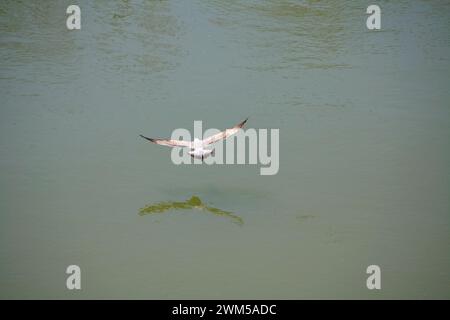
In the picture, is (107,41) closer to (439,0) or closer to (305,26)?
(305,26)

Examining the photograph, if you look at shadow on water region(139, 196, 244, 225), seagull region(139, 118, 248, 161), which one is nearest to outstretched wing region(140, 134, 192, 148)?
seagull region(139, 118, 248, 161)

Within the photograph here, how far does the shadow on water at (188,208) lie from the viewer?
2.00 meters

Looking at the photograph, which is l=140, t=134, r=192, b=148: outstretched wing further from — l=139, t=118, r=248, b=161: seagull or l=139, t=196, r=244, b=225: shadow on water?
l=139, t=196, r=244, b=225: shadow on water

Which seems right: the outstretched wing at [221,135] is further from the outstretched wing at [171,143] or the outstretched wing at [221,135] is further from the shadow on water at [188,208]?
the shadow on water at [188,208]

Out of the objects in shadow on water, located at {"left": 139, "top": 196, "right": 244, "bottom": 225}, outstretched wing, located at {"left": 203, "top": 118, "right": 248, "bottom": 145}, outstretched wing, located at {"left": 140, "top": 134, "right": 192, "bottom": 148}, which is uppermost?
outstretched wing, located at {"left": 203, "top": 118, "right": 248, "bottom": 145}

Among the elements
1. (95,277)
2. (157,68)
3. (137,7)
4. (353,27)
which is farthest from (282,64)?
(95,277)

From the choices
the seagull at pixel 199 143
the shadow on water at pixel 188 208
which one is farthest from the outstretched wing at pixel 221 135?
the shadow on water at pixel 188 208

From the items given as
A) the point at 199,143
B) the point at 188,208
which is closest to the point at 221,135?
the point at 199,143

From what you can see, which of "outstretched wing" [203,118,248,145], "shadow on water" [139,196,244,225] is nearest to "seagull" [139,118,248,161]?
"outstretched wing" [203,118,248,145]

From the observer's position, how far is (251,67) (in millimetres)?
2352

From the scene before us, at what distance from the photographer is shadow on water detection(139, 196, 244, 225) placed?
2.00m

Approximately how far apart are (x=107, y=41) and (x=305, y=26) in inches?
36.1

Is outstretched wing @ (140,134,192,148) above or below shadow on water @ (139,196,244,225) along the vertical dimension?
above

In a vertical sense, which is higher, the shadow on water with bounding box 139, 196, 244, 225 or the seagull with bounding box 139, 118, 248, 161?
the seagull with bounding box 139, 118, 248, 161
